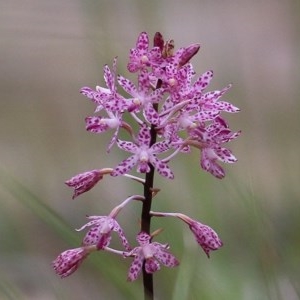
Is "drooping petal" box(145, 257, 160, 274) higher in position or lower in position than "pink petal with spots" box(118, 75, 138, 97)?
lower

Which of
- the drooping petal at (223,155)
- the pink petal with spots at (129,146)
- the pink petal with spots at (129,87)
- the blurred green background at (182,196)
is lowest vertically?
the blurred green background at (182,196)

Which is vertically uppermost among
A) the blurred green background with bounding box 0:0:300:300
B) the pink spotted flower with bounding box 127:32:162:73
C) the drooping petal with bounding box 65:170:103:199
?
the pink spotted flower with bounding box 127:32:162:73

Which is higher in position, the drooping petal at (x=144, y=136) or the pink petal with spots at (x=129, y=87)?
the pink petal with spots at (x=129, y=87)

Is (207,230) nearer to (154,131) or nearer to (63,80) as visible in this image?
(154,131)

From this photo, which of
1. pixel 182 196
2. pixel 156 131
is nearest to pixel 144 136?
pixel 156 131

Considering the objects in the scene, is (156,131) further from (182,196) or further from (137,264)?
(182,196)

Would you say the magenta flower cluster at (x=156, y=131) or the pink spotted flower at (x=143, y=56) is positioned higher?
the pink spotted flower at (x=143, y=56)

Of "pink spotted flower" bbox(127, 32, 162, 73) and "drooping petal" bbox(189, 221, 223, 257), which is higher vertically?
"pink spotted flower" bbox(127, 32, 162, 73)
